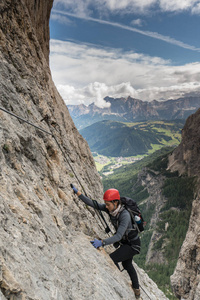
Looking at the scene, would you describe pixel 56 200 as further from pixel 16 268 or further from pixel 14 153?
pixel 16 268

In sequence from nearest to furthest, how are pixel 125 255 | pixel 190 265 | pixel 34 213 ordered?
pixel 34 213 → pixel 125 255 → pixel 190 265

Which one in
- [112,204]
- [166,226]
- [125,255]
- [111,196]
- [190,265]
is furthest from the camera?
[166,226]

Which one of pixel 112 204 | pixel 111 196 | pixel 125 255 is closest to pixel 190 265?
pixel 125 255

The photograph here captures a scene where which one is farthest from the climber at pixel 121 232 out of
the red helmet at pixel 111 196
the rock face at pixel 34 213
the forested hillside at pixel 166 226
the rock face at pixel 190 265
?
the forested hillside at pixel 166 226

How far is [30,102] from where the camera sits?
461 inches

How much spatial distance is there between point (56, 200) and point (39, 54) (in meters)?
14.4

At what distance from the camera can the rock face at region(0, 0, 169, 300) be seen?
464cm

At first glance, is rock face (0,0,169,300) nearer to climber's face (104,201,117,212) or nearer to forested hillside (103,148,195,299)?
climber's face (104,201,117,212)

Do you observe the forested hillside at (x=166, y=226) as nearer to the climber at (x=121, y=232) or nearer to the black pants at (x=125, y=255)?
the black pants at (x=125, y=255)

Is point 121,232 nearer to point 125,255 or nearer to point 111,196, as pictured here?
point 111,196

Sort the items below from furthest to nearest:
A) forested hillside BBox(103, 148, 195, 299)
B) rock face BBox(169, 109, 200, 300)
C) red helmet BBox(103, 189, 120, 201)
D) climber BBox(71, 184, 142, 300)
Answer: forested hillside BBox(103, 148, 195, 299), rock face BBox(169, 109, 200, 300), red helmet BBox(103, 189, 120, 201), climber BBox(71, 184, 142, 300)

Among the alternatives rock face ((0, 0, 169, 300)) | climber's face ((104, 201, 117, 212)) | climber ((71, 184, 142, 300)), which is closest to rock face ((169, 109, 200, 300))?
climber ((71, 184, 142, 300))

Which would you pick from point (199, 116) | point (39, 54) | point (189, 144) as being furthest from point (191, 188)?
point (39, 54)

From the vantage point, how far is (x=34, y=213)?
6605 mm
